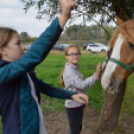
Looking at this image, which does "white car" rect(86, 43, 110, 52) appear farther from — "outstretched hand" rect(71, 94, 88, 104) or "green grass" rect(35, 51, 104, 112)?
"outstretched hand" rect(71, 94, 88, 104)

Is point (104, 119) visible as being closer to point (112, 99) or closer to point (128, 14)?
point (112, 99)

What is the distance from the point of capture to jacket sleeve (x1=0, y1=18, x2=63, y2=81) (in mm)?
636

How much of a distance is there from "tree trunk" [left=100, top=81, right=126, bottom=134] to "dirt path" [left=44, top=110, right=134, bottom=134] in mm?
132

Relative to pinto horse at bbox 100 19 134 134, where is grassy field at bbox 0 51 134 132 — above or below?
below

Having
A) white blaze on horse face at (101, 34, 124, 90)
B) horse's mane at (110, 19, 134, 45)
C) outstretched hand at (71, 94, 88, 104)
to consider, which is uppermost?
horse's mane at (110, 19, 134, 45)

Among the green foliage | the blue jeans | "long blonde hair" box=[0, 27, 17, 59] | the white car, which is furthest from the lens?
the white car

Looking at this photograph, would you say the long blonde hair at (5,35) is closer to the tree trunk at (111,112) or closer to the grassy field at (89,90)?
the grassy field at (89,90)

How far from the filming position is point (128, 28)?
1.30 metres

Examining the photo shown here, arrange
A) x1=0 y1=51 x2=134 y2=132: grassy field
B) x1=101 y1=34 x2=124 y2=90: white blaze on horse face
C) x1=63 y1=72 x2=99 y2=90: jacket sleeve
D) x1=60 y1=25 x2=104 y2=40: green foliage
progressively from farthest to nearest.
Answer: x1=0 y1=51 x2=134 y2=132: grassy field, x1=60 y1=25 x2=104 y2=40: green foliage, x1=63 y1=72 x2=99 y2=90: jacket sleeve, x1=101 y1=34 x2=124 y2=90: white blaze on horse face

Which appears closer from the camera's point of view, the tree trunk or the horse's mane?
the horse's mane

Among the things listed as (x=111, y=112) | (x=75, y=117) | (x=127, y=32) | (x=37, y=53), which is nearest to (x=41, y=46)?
(x=37, y=53)

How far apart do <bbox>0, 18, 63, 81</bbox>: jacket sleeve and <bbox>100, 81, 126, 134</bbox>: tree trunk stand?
160 cm

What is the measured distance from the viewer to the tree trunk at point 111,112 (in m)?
2.04

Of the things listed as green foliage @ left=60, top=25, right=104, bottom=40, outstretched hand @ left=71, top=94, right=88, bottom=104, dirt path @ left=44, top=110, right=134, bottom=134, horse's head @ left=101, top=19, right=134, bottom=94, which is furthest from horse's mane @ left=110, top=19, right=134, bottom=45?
dirt path @ left=44, top=110, right=134, bottom=134
